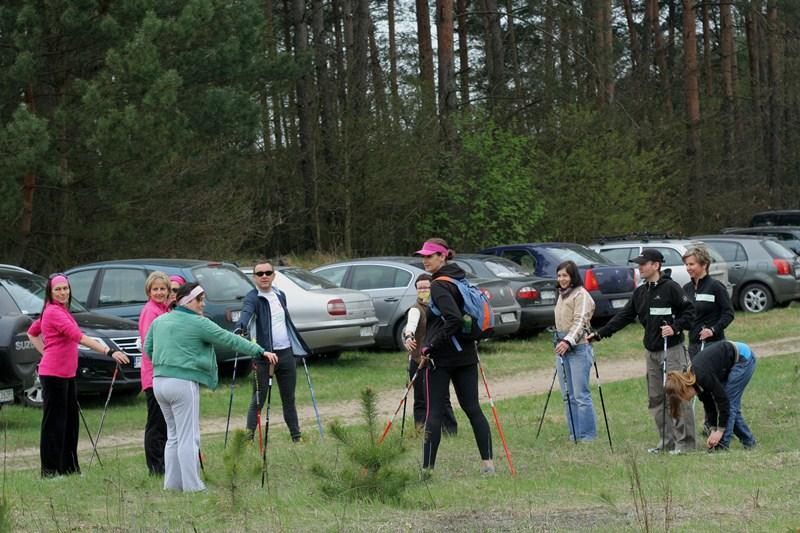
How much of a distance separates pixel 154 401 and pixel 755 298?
1790 centimetres

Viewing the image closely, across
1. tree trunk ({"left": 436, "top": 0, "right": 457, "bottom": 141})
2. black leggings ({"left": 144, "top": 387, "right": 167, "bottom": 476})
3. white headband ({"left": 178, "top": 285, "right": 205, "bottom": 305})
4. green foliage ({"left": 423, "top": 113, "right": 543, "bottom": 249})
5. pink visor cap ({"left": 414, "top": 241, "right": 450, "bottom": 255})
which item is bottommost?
black leggings ({"left": 144, "top": 387, "right": 167, "bottom": 476})

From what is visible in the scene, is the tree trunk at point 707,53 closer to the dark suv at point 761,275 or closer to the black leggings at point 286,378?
the dark suv at point 761,275

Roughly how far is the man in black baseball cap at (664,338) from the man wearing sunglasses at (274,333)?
328cm

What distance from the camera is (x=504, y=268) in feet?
69.9

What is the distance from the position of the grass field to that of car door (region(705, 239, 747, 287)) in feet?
37.2

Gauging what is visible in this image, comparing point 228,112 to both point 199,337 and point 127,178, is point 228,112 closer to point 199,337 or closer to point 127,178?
point 127,178

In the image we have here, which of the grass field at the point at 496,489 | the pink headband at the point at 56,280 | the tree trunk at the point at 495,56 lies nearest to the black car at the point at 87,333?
the grass field at the point at 496,489

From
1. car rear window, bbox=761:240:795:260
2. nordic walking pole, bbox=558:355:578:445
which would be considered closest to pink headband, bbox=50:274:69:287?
nordic walking pole, bbox=558:355:578:445

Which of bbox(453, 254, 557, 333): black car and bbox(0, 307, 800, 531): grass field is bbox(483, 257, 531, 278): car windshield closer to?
bbox(453, 254, 557, 333): black car

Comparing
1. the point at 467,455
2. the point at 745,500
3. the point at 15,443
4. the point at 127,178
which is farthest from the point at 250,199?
the point at 745,500

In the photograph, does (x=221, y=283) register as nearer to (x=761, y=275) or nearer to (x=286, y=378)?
(x=286, y=378)

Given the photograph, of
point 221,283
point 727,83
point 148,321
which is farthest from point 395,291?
point 727,83

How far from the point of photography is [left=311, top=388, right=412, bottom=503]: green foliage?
23.9 ft

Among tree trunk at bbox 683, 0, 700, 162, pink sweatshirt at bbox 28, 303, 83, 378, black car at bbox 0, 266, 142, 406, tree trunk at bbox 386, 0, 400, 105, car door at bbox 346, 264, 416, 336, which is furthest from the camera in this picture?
tree trunk at bbox 683, 0, 700, 162
